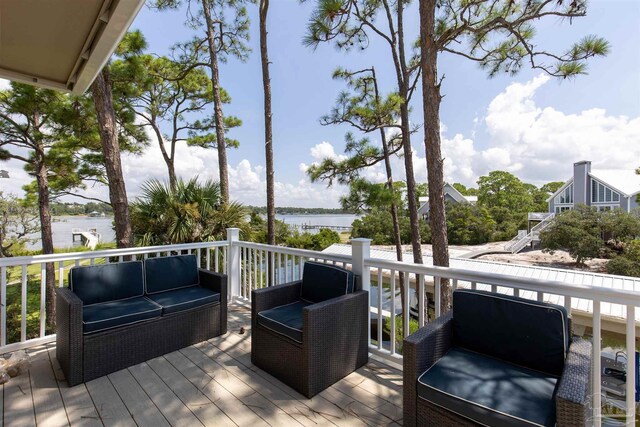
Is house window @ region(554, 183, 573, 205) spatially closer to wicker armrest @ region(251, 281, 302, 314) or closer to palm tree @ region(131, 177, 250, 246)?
palm tree @ region(131, 177, 250, 246)

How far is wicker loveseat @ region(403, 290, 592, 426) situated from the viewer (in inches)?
53.6

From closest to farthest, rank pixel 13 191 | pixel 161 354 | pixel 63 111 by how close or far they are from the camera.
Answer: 1. pixel 161 354
2. pixel 63 111
3. pixel 13 191

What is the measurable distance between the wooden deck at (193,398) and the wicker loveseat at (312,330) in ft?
0.30

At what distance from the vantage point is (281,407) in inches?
83.7

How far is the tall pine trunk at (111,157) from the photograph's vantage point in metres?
4.59

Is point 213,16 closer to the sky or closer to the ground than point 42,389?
closer to the sky

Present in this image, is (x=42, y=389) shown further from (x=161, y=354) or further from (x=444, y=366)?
(x=444, y=366)

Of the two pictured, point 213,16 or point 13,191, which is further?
point 13,191

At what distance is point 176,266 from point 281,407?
6.62 ft

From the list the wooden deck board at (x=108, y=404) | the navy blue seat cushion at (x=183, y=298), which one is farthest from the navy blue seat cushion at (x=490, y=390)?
the navy blue seat cushion at (x=183, y=298)

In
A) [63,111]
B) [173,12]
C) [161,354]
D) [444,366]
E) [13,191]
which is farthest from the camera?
[13,191]

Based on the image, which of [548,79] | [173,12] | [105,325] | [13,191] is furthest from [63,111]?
[548,79]

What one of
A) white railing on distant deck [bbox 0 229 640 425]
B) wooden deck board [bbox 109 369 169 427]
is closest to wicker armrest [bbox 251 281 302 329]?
white railing on distant deck [bbox 0 229 640 425]

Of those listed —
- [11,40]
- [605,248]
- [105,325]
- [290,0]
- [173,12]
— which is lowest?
[605,248]
